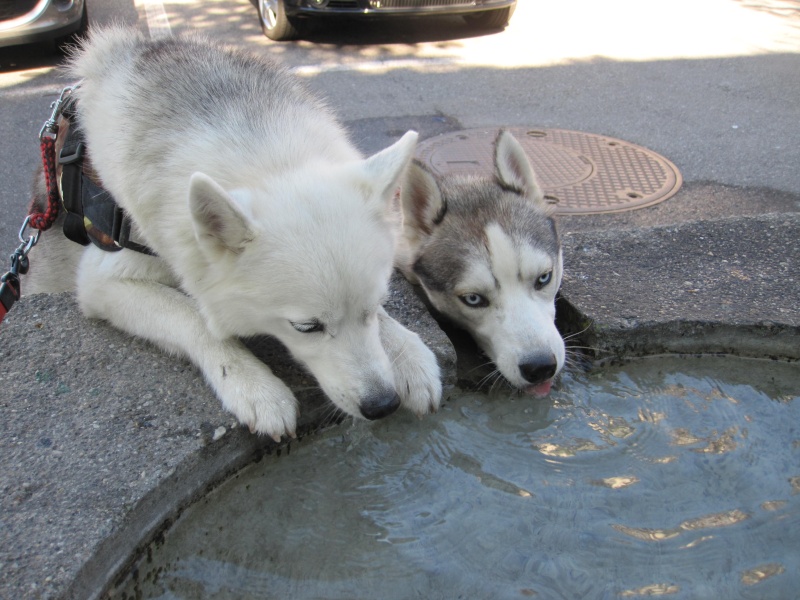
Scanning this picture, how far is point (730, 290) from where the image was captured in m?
3.11

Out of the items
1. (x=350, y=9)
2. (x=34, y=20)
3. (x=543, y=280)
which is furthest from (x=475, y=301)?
(x=34, y=20)

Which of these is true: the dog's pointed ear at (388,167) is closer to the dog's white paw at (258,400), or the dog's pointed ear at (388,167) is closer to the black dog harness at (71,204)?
the dog's white paw at (258,400)

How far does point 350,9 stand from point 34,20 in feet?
10.6

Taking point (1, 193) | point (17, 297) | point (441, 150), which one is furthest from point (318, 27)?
point (17, 297)

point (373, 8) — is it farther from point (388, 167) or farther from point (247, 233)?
point (247, 233)

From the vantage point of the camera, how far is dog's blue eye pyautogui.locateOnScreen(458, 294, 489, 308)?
Result: 285 cm

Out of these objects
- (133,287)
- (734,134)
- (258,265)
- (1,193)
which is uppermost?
(258,265)

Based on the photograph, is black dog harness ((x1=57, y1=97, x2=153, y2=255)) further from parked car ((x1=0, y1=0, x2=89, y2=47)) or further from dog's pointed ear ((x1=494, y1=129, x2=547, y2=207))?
parked car ((x1=0, y1=0, x2=89, y2=47))

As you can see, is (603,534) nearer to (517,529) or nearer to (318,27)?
(517,529)

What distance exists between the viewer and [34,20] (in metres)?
7.27

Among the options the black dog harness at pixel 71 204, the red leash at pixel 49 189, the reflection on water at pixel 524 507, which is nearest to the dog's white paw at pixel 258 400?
the reflection on water at pixel 524 507

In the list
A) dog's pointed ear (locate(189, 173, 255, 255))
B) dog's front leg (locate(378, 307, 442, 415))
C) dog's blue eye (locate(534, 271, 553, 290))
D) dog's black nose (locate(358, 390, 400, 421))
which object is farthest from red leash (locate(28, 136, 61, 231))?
dog's blue eye (locate(534, 271, 553, 290))

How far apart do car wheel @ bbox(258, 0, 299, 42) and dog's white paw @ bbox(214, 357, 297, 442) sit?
6.54 meters

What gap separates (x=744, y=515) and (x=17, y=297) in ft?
9.06
